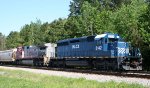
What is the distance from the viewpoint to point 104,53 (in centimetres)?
3166

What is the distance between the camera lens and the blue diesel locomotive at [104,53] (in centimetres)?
2935

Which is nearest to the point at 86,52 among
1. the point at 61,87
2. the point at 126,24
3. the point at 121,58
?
the point at 121,58

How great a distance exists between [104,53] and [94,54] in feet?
6.09

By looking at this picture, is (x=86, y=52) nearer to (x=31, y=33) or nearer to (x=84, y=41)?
(x=84, y=41)

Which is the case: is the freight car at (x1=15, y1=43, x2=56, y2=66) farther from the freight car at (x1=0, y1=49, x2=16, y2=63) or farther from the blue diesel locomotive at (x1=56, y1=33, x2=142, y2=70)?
the blue diesel locomotive at (x1=56, y1=33, x2=142, y2=70)

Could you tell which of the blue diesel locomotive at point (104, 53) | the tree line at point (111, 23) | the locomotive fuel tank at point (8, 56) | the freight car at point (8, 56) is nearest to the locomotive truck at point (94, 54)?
the blue diesel locomotive at point (104, 53)

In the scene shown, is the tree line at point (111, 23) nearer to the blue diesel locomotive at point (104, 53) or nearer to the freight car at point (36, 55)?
the blue diesel locomotive at point (104, 53)

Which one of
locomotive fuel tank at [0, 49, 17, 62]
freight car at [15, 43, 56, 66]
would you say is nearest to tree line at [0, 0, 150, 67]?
freight car at [15, 43, 56, 66]

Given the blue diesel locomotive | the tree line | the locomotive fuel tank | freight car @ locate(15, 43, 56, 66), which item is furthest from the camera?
the locomotive fuel tank

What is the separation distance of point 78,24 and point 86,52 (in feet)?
107

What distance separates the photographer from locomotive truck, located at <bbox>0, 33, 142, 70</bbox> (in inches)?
1170

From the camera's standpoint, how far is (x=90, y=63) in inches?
1340

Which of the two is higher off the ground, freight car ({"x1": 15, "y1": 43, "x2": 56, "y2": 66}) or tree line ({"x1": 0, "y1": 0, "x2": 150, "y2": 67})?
tree line ({"x1": 0, "y1": 0, "x2": 150, "y2": 67})

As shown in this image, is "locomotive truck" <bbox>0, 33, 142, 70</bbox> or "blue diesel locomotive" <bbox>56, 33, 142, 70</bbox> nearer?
"blue diesel locomotive" <bbox>56, 33, 142, 70</bbox>
